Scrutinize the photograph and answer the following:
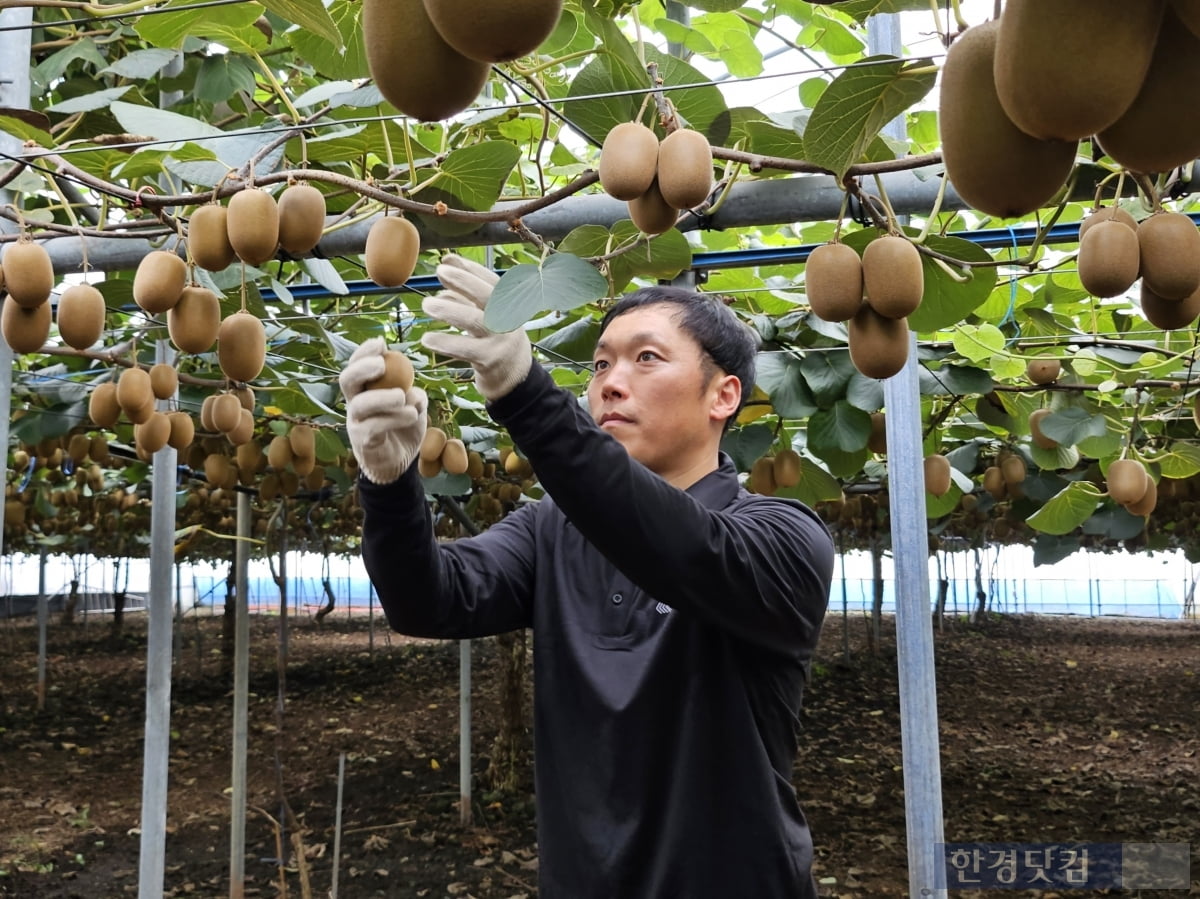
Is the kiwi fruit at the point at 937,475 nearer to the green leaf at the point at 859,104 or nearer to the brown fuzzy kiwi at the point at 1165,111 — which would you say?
the green leaf at the point at 859,104

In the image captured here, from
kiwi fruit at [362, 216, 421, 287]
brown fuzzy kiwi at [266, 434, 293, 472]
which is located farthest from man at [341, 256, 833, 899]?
brown fuzzy kiwi at [266, 434, 293, 472]

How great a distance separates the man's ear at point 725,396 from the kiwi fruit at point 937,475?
6.30ft

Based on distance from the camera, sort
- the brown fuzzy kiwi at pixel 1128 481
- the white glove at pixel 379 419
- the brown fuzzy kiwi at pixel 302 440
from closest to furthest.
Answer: the white glove at pixel 379 419 → the brown fuzzy kiwi at pixel 1128 481 → the brown fuzzy kiwi at pixel 302 440

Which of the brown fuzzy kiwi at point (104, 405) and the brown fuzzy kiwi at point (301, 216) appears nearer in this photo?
the brown fuzzy kiwi at point (301, 216)

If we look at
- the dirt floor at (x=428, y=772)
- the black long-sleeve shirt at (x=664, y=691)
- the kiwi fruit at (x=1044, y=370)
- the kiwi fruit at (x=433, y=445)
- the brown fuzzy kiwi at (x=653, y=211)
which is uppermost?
the kiwi fruit at (x=1044, y=370)

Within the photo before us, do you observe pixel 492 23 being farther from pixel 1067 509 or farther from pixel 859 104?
pixel 1067 509

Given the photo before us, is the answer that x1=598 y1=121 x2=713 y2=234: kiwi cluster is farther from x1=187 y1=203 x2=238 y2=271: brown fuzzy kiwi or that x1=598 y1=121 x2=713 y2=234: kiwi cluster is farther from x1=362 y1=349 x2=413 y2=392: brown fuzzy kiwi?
x1=187 y1=203 x2=238 y2=271: brown fuzzy kiwi

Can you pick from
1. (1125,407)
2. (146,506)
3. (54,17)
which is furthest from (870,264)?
(146,506)

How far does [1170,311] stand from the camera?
2.70ft

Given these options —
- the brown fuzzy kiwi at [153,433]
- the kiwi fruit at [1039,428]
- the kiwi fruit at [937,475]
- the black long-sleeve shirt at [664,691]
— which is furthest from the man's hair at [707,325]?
the kiwi fruit at [937,475]

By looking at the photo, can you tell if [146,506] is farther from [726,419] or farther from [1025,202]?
[1025,202]

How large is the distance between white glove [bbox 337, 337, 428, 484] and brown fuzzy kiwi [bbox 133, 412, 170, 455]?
1269mm

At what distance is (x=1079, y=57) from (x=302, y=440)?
3.07m

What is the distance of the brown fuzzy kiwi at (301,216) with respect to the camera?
3.98 feet
